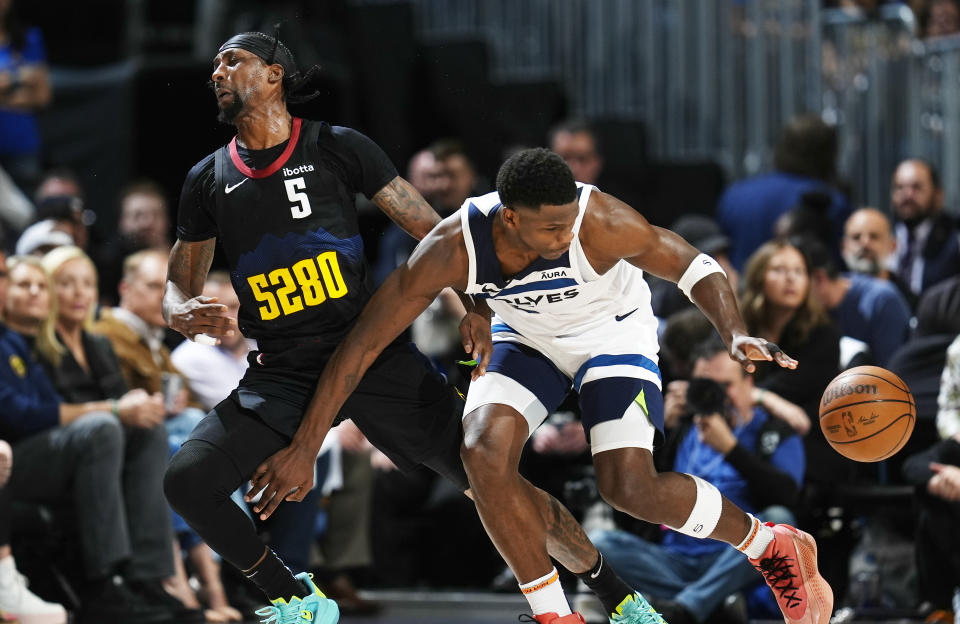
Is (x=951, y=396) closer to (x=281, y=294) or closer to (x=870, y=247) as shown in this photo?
(x=870, y=247)

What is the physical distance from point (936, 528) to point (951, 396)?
1.84 feet

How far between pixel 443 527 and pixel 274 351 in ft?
9.66

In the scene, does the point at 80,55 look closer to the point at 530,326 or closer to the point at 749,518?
the point at 530,326

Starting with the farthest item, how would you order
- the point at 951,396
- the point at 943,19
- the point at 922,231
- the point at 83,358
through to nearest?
the point at 943,19
the point at 922,231
the point at 83,358
the point at 951,396

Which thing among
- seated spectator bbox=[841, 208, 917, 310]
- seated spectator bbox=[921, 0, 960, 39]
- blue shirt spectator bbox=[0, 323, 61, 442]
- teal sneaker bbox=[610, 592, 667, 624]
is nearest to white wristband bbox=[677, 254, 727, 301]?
teal sneaker bbox=[610, 592, 667, 624]

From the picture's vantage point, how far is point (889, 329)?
269 inches

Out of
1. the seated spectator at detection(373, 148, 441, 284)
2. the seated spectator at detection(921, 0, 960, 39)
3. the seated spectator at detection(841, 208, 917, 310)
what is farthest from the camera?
the seated spectator at detection(921, 0, 960, 39)

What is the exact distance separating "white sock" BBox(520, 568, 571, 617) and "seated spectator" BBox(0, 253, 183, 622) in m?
2.03

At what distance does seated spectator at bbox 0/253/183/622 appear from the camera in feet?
18.6

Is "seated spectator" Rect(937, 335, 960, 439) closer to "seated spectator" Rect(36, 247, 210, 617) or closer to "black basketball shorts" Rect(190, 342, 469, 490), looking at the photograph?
"black basketball shorts" Rect(190, 342, 469, 490)

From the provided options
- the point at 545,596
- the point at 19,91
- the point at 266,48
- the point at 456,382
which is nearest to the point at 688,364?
the point at 456,382

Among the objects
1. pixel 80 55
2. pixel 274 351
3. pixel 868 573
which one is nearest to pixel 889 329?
pixel 868 573

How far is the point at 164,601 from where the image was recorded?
5.83 metres

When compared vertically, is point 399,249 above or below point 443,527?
above
